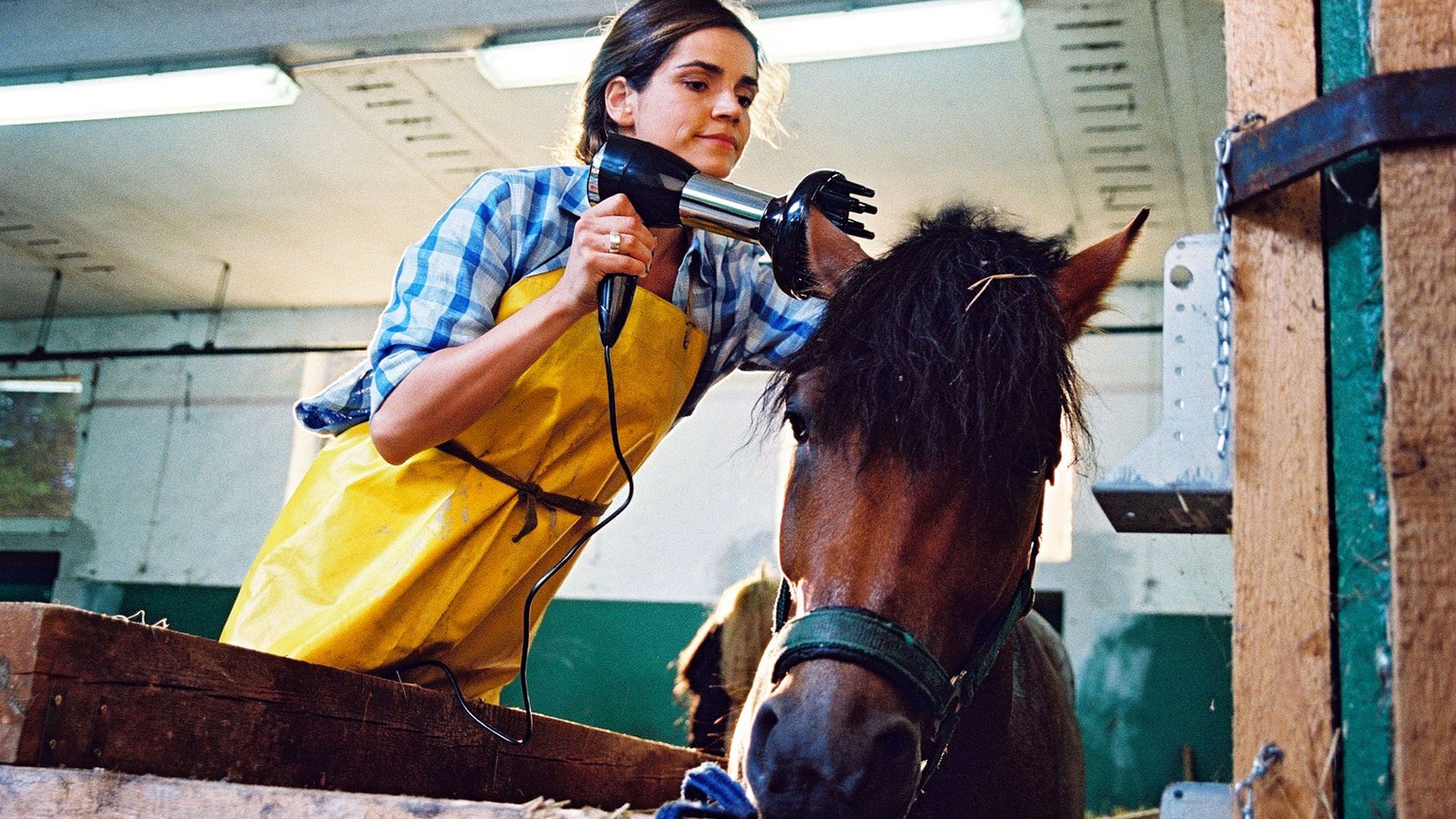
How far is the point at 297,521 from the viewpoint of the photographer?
191cm

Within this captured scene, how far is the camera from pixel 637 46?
2.07 metres

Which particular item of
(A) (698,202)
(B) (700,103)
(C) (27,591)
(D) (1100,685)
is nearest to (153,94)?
(B) (700,103)

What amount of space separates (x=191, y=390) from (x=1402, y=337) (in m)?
9.79

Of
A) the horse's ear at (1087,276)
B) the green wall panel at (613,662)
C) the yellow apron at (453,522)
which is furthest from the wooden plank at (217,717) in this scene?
the green wall panel at (613,662)

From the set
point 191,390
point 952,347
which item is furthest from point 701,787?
point 191,390

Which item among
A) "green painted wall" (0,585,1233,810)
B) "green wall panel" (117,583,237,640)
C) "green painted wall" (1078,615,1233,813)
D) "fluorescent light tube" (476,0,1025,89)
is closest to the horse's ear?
"fluorescent light tube" (476,0,1025,89)

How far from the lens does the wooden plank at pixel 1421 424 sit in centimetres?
83

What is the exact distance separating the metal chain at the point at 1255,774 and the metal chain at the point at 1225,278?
0.78 ft

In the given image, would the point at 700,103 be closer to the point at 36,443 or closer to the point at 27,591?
the point at 27,591

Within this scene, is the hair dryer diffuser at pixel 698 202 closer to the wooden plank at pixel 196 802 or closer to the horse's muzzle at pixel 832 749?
the horse's muzzle at pixel 832 749

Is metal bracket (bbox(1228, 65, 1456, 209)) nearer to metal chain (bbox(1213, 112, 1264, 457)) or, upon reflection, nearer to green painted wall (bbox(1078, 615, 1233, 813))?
metal chain (bbox(1213, 112, 1264, 457))

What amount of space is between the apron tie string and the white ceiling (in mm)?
3381

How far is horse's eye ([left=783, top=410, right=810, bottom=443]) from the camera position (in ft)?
5.23

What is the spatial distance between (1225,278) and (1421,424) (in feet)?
0.66
